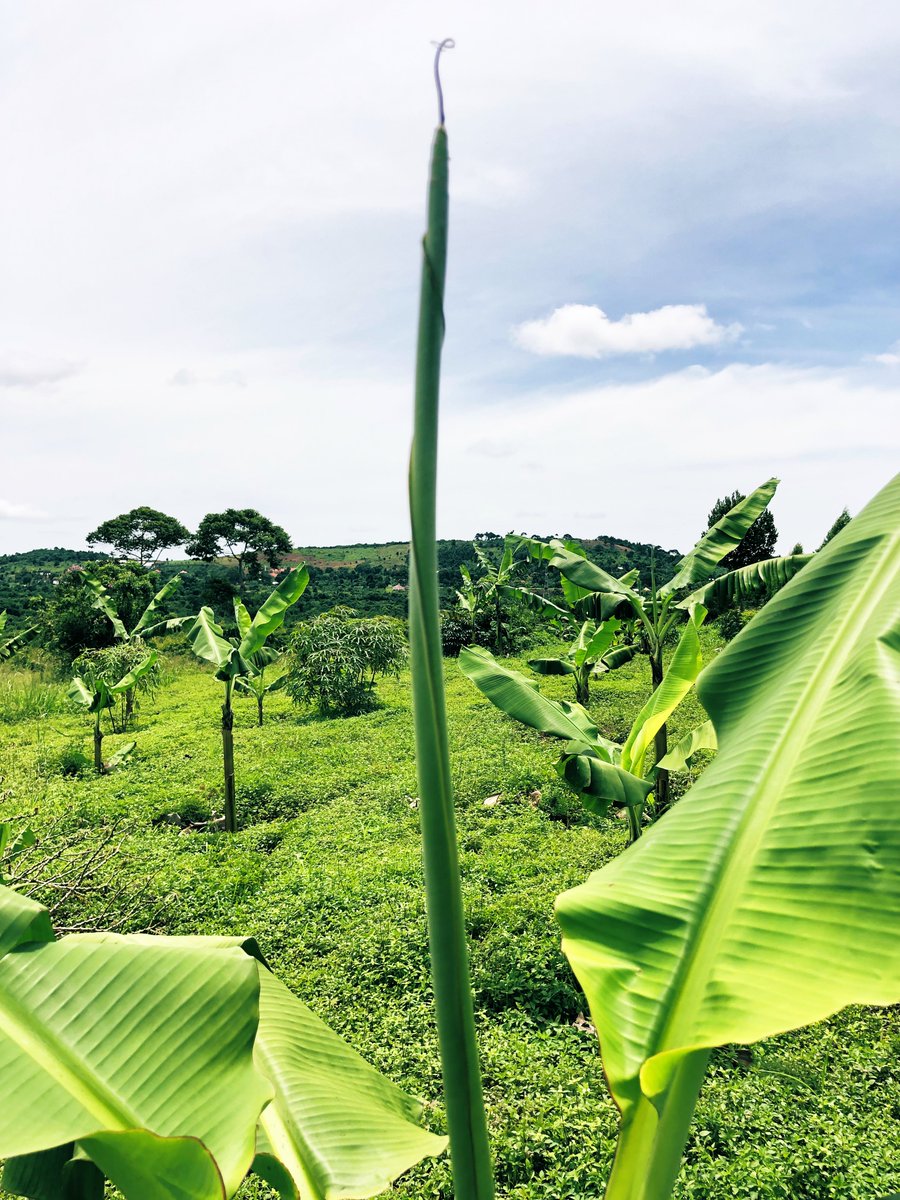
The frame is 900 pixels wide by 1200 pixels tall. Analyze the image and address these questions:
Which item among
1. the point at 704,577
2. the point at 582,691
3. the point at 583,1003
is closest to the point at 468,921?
the point at 583,1003

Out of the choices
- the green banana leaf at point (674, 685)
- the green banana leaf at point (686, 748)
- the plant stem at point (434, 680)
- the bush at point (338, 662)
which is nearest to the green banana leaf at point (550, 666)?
the green banana leaf at point (686, 748)

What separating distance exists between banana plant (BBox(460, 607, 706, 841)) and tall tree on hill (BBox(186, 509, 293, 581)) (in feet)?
94.4

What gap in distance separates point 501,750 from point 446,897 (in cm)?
717

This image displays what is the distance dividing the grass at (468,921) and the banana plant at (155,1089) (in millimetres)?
1003

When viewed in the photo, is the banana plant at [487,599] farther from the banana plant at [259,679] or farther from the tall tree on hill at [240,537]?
the tall tree on hill at [240,537]

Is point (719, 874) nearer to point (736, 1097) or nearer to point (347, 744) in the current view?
point (736, 1097)

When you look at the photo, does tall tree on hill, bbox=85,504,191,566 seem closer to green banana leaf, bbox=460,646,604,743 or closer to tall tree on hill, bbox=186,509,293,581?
tall tree on hill, bbox=186,509,293,581

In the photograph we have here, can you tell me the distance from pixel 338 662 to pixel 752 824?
969 centimetres

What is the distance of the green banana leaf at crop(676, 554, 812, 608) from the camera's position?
4.34 metres

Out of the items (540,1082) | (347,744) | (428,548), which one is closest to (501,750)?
(347,744)

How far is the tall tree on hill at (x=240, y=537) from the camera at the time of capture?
101ft

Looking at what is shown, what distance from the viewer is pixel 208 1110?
0.99 m

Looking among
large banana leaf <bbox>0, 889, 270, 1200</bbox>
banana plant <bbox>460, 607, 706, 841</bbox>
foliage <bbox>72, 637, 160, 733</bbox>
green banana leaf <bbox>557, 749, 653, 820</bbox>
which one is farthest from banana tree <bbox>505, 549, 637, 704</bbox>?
foliage <bbox>72, 637, 160, 733</bbox>

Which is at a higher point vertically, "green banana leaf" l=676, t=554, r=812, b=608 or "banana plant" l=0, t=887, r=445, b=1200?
"green banana leaf" l=676, t=554, r=812, b=608
